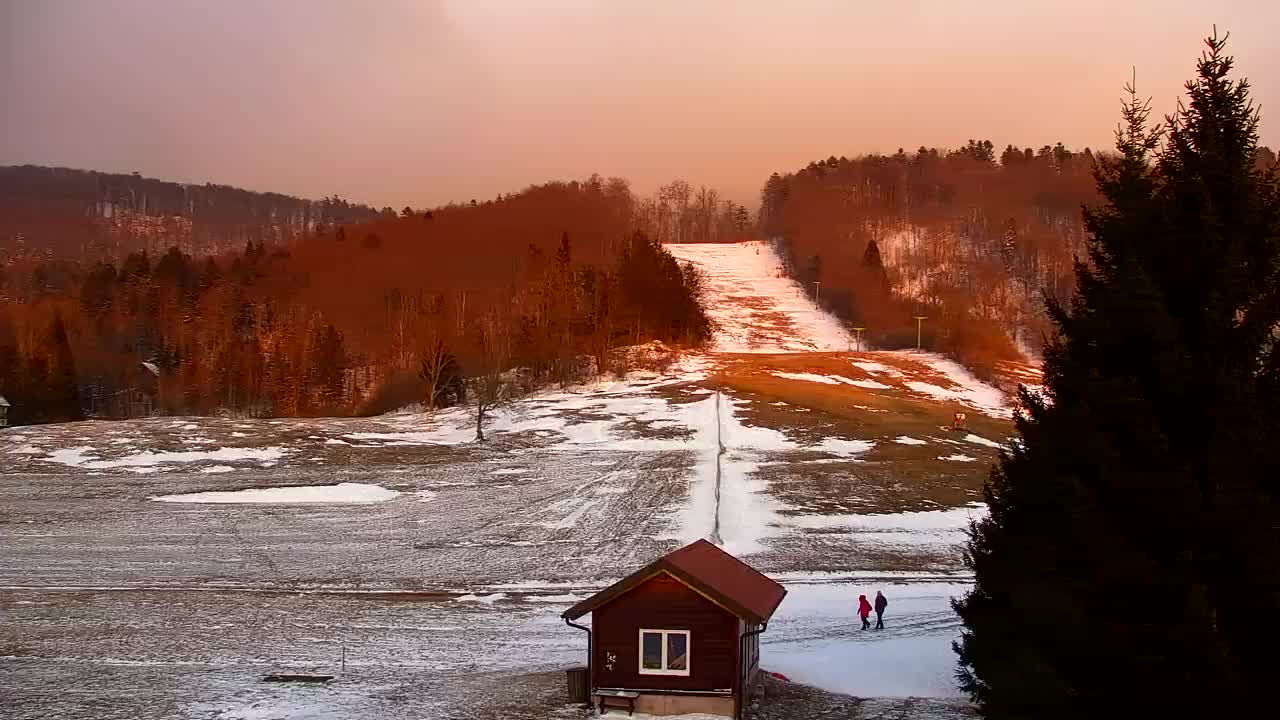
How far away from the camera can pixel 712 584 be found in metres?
20.2

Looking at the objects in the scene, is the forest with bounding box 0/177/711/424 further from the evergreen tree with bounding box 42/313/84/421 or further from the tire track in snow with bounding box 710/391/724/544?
the tire track in snow with bounding box 710/391/724/544

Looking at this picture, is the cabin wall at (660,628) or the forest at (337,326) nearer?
the cabin wall at (660,628)

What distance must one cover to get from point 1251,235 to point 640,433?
59.1 metres

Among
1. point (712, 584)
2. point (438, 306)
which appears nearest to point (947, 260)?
point (438, 306)

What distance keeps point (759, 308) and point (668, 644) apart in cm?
12334

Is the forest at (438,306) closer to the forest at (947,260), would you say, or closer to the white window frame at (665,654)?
the forest at (947,260)

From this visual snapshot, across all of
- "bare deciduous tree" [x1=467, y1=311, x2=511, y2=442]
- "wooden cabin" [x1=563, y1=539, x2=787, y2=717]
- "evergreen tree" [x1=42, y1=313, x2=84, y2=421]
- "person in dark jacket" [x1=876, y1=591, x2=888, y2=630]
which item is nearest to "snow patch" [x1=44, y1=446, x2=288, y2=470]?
"bare deciduous tree" [x1=467, y1=311, x2=511, y2=442]

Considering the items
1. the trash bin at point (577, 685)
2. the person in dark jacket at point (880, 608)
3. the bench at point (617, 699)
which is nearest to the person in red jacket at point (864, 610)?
the person in dark jacket at point (880, 608)

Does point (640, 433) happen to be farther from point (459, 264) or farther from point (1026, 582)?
point (459, 264)

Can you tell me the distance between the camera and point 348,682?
22.8 m

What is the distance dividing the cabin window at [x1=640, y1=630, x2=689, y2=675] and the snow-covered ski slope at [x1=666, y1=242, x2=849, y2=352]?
95021 mm

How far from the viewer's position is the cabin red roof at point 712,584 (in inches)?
775

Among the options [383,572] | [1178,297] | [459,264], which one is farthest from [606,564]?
[459,264]

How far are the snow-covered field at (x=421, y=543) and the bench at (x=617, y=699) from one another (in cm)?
269
